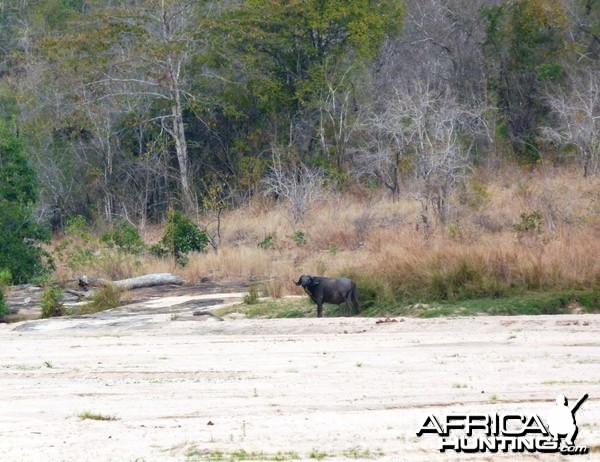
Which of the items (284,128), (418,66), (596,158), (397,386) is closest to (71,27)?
(284,128)

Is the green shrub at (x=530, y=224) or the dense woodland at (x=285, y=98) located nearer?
the green shrub at (x=530, y=224)

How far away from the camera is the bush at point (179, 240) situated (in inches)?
1013

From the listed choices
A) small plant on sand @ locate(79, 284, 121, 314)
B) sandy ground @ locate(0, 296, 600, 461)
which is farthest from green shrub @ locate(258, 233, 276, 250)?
sandy ground @ locate(0, 296, 600, 461)

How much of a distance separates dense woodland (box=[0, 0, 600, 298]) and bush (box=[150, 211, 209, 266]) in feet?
17.0

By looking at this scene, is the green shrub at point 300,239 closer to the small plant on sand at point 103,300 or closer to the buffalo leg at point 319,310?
the small plant on sand at point 103,300

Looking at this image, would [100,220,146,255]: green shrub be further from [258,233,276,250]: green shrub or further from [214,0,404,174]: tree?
[214,0,404,174]: tree

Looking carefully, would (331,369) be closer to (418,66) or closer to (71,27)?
(418,66)

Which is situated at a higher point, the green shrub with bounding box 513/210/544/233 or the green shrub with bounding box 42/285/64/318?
the green shrub with bounding box 513/210/544/233

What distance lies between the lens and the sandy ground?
7027 millimetres

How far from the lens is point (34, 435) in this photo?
293 inches

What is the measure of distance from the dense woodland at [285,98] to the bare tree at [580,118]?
8 centimetres

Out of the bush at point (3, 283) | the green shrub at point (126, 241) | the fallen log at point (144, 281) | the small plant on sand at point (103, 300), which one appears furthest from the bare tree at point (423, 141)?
the bush at point (3, 283)

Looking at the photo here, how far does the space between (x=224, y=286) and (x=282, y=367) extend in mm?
11167

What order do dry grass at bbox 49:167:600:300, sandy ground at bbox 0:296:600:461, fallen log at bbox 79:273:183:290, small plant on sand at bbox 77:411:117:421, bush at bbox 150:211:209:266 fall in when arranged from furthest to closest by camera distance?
bush at bbox 150:211:209:266 < fallen log at bbox 79:273:183:290 < dry grass at bbox 49:167:600:300 < small plant on sand at bbox 77:411:117:421 < sandy ground at bbox 0:296:600:461
